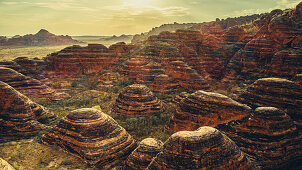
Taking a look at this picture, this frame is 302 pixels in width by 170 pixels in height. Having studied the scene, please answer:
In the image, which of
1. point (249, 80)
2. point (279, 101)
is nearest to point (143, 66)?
point (249, 80)

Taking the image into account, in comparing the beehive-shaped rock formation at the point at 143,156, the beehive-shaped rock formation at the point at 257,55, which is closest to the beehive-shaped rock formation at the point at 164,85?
the beehive-shaped rock formation at the point at 143,156

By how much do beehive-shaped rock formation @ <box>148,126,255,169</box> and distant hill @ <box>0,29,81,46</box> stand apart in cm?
15100

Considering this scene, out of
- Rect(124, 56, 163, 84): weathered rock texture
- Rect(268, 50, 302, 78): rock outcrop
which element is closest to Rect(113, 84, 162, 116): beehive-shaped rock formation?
Rect(124, 56, 163, 84): weathered rock texture

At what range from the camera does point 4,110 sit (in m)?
13.7

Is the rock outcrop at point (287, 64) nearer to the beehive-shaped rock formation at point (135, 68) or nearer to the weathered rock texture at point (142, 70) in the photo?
the weathered rock texture at point (142, 70)

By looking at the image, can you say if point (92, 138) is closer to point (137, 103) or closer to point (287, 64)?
point (137, 103)

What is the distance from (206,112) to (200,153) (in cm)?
706

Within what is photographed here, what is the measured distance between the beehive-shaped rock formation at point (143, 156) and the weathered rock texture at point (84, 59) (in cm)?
3328

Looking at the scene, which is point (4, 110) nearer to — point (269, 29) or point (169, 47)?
point (169, 47)

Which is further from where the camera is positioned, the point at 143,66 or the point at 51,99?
the point at 143,66

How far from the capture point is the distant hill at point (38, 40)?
121 metres

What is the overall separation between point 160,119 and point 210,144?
11.1 metres

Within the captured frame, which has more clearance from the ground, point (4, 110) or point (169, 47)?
point (169, 47)

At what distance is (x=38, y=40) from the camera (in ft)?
451
